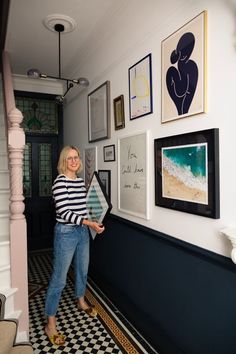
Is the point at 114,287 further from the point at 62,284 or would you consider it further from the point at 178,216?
the point at 178,216

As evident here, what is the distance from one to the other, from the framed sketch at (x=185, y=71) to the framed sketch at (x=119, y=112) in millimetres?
639

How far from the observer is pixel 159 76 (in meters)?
1.94

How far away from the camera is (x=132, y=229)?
2344 mm

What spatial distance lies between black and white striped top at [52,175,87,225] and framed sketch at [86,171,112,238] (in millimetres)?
114

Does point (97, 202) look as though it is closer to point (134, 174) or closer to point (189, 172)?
point (134, 174)

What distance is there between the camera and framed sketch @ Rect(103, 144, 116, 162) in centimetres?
272

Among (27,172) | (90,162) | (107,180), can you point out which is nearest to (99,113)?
(90,162)

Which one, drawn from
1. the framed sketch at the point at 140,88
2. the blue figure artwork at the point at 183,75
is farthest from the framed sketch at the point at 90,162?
the blue figure artwork at the point at 183,75

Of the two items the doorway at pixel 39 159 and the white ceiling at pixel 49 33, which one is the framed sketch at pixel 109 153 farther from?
the doorway at pixel 39 159

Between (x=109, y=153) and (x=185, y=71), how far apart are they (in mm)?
1304

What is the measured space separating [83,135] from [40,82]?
1.54 m

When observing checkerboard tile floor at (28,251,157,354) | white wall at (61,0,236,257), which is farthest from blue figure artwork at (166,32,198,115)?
checkerboard tile floor at (28,251,157,354)

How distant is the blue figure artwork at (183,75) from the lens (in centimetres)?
162

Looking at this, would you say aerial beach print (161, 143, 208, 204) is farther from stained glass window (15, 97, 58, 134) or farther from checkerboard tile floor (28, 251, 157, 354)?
stained glass window (15, 97, 58, 134)
